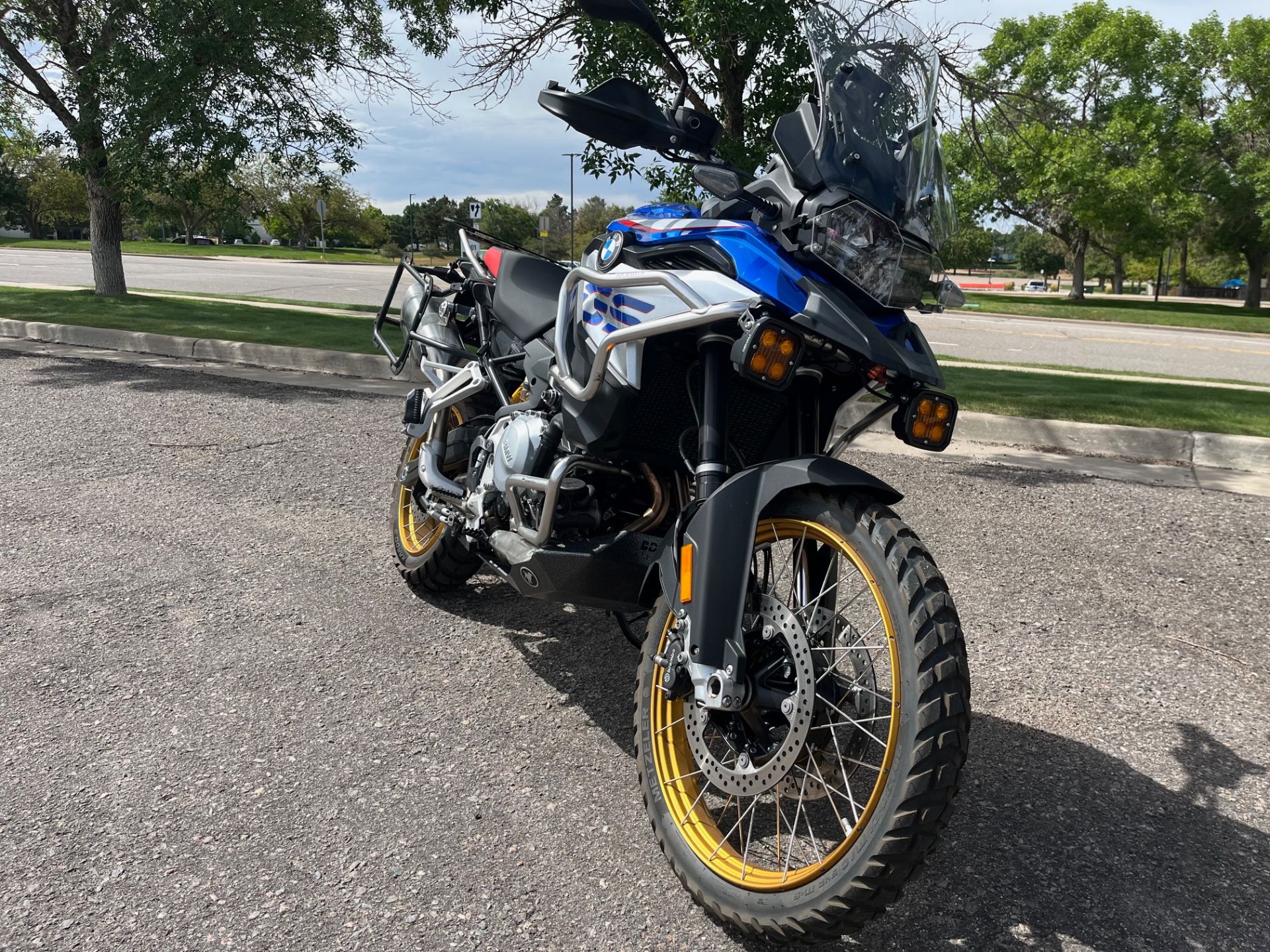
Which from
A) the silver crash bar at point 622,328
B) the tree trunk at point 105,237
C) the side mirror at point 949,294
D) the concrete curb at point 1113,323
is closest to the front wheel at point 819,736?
the silver crash bar at point 622,328

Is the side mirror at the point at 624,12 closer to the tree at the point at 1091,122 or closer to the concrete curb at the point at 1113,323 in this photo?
the concrete curb at the point at 1113,323

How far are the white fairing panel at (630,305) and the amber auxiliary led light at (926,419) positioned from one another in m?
0.47

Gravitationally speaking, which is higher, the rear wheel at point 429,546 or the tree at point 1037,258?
the tree at point 1037,258

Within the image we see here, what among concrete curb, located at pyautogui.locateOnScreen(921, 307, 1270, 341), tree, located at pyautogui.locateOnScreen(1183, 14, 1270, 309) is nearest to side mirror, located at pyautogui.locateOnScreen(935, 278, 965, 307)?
concrete curb, located at pyautogui.locateOnScreen(921, 307, 1270, 341)

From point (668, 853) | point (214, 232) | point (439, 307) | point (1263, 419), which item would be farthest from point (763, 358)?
point (214, 232)

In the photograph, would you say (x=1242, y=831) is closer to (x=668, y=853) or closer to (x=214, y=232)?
(x=668, y=853)

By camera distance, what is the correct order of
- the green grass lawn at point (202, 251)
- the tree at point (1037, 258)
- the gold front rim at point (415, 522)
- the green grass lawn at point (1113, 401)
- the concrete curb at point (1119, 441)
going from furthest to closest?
the tree at point (1037, 258) < the green grass lawn at point (202, 251) < the green grass lawn at point (1113, 401) < the concrete curb at point (1119, 441) < the gold front rim at point (415, 522)

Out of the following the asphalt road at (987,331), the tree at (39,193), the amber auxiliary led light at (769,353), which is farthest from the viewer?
the tree at (39,193)

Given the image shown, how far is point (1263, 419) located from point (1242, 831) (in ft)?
21.5

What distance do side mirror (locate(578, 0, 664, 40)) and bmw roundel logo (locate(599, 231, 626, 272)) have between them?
510mm

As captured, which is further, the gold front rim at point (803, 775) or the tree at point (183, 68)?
the tree at point (183, 68)

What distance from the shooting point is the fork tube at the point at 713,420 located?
2531mm

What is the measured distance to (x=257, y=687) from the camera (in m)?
3.41

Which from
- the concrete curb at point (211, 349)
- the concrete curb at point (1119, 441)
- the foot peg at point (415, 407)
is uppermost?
the foot peg at point (415, 407)
